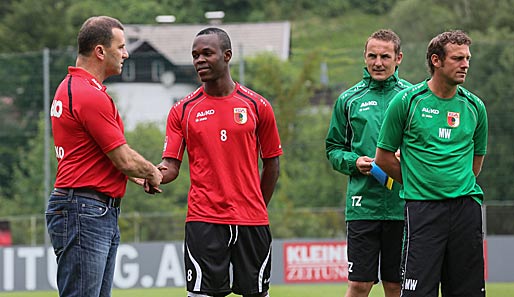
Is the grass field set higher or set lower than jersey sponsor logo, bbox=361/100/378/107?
lower

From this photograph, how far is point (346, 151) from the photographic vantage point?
8.29 metres

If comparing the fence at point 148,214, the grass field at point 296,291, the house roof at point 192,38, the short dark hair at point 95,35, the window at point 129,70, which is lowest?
the grass field at point 296,291

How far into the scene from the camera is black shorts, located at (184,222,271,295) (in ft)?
23.5

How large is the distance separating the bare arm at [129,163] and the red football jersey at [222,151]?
0.57 metres

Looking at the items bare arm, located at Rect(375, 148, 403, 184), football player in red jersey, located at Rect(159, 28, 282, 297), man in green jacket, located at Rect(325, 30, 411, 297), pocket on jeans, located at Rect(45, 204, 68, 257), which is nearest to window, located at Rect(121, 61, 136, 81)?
man in green jacket, located at Rect(325, 30, 411, 297)

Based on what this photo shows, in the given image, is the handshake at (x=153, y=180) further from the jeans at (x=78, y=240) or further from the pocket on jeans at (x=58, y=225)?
the pocket on jeans at (x=58, y=225)

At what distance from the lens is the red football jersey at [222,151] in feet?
23.7

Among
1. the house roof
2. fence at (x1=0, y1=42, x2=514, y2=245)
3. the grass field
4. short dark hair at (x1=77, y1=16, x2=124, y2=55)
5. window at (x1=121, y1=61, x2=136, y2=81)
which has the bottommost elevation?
the grass field

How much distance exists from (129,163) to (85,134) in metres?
0.33

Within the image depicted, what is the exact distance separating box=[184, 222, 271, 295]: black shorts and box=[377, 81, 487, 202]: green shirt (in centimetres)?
111

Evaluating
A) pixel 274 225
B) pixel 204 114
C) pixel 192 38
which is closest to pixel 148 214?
pixel 274 225

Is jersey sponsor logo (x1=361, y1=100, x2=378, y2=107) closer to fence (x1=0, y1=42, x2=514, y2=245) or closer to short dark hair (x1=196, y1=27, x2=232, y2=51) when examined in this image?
short dark hair (x1=196, y1=27, x2=232, y2=51)

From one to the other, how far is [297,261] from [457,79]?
11.7 metres

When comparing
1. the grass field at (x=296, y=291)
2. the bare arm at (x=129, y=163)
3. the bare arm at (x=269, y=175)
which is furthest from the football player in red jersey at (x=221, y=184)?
the grass field at (x=296, y=291)
